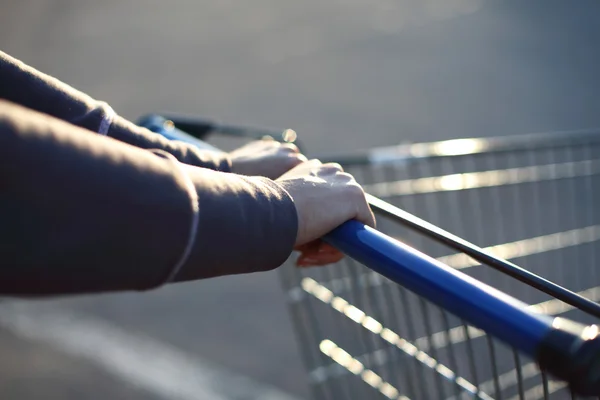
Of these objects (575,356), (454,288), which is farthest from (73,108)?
(575,356)

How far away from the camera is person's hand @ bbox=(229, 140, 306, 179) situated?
5.16 feet

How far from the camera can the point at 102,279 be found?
3.03ft

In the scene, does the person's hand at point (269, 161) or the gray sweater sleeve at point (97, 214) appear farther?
the person's hand at point (269, 161)

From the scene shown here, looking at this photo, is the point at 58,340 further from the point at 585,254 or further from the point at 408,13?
the point at 408,13

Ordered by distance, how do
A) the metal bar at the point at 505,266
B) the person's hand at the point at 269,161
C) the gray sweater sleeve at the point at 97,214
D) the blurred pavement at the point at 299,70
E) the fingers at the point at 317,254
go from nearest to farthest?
the gray sweater sleeve at the point at 97,214 < the metal bar at the point at 505,266 < the fingers at the point at 317,254 < the person's hand at the point at 269,161 < the blurred pavement at the point at 299,70

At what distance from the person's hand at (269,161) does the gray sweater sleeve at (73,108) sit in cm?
3

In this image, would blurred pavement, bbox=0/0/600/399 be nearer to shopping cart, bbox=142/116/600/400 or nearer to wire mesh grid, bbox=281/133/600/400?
wire mesh grid, bbox=281/133/600/400

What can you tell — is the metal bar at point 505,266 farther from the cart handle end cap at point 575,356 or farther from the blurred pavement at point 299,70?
the blurred pavement at point 299,70

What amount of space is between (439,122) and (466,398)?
166 inches

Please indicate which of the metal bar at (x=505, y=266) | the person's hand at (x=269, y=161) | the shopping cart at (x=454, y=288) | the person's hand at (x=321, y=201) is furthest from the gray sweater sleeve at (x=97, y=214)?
the person's hand at (x=269, y=161)

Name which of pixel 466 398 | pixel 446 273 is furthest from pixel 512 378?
pixel 446 273

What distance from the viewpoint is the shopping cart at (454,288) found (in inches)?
37.4

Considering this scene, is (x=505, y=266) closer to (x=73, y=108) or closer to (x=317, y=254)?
(x=317, y=254)

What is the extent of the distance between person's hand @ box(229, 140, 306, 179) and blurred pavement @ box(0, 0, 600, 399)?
255cm
